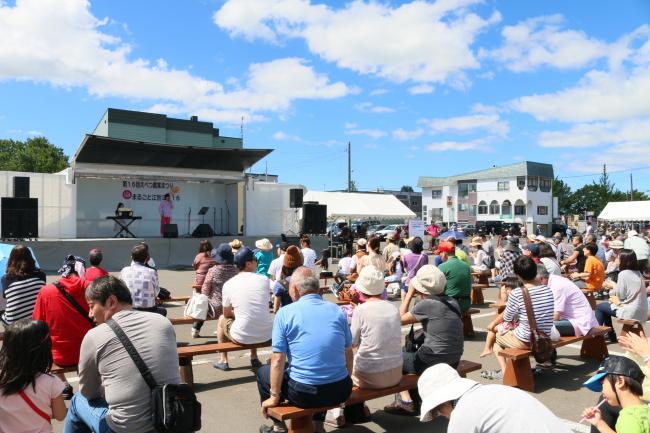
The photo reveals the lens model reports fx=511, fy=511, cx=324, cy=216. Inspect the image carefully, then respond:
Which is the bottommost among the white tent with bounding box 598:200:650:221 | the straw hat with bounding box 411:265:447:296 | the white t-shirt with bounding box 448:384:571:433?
the white t-shirt with bounding box 448:384:571:433

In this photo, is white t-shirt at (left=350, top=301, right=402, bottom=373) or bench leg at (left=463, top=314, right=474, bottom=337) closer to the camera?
white t-shirt at (left=350, top=301, right=402, bottom=373)

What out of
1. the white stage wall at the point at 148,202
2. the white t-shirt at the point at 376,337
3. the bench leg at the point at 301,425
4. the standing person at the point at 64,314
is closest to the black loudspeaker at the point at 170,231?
the white stage wall at the point at 148,202

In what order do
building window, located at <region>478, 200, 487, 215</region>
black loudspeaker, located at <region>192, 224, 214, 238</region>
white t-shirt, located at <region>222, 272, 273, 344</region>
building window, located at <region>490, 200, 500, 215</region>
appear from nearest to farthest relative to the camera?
white t-shirt, located at <region>222, 272, 273, 344</region> < black loudspeaker, located at <region>192, 224, 214, 238</region> < building window, located at <region>490, 200, 500, 215</region> < building window, located at <region>478, 200, 487, 215</region>

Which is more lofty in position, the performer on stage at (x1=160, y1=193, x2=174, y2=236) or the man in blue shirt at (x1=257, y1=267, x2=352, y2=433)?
the performer on stage at (x1=160, y1=193, x2=174, y2=236)

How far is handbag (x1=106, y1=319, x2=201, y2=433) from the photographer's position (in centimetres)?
286

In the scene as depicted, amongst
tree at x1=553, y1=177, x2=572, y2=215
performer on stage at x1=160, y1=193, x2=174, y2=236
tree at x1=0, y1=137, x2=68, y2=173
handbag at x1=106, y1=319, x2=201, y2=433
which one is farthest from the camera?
tree at x1=553, y1=177, x2=572, y2=215

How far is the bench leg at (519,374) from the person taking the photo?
5.23 m

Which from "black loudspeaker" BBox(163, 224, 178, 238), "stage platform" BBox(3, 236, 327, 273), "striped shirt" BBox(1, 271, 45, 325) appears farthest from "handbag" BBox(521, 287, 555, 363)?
"black loudspeaker" BBox(163, 224, 178, 238)

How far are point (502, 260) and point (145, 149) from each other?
14581 mm

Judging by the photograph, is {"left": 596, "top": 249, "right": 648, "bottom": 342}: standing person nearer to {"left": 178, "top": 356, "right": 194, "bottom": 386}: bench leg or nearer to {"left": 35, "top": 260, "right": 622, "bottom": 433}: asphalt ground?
{"left": 35, "top": 260, "right": 622, "bottom": 433}: asphalt ground

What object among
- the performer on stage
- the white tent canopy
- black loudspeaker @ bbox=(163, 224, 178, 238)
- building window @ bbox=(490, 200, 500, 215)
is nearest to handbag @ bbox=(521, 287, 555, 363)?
black loudspeaker @ bbox=(163, 224, 178, 238)

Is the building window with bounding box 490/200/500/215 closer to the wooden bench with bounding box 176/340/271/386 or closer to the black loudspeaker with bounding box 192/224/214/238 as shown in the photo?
the black loudspeaker with bounding box 192/224/214/238

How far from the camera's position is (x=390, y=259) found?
40.4 ft

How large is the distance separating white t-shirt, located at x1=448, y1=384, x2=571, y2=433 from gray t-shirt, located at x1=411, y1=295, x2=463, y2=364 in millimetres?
2292
